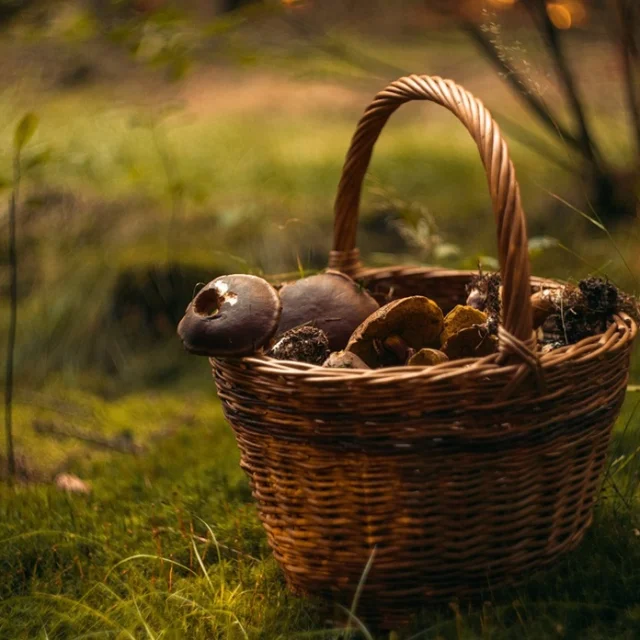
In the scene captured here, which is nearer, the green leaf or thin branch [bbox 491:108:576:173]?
the green leaf

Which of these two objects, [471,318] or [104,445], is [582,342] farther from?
[104,445]

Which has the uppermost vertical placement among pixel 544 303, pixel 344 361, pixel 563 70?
pixel 344 361

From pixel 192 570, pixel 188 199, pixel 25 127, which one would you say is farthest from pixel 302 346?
pixel 188 199

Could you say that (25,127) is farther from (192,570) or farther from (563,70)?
(563,70)

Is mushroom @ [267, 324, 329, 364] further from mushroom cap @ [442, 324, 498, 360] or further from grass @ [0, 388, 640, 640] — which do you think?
grass @ [0, 388, 640, 640]

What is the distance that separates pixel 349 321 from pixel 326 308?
6 cm

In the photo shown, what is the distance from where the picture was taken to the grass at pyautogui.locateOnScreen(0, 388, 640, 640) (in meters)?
1.66

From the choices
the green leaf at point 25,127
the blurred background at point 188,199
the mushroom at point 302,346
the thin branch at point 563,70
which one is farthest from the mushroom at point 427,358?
the thin branch at point 563,70

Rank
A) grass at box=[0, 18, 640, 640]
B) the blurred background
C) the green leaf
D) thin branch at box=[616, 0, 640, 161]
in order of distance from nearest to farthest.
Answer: grass at box=[0, 18, 640, 640]
the green leaf
thin branch at box=[616, 0, 640, 161]
the blurred background

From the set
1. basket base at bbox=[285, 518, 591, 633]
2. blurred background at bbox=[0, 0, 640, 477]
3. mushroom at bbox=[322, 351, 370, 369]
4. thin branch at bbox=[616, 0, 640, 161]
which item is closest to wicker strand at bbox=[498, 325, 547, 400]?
mushroom at bbox=[322, 351, 370, 369]

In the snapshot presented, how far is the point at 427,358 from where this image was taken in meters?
1.75

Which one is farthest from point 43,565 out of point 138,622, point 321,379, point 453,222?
point 453,222

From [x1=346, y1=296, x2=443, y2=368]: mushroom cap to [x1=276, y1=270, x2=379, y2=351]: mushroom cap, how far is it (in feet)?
0.26

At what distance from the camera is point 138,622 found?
1.76 metres
